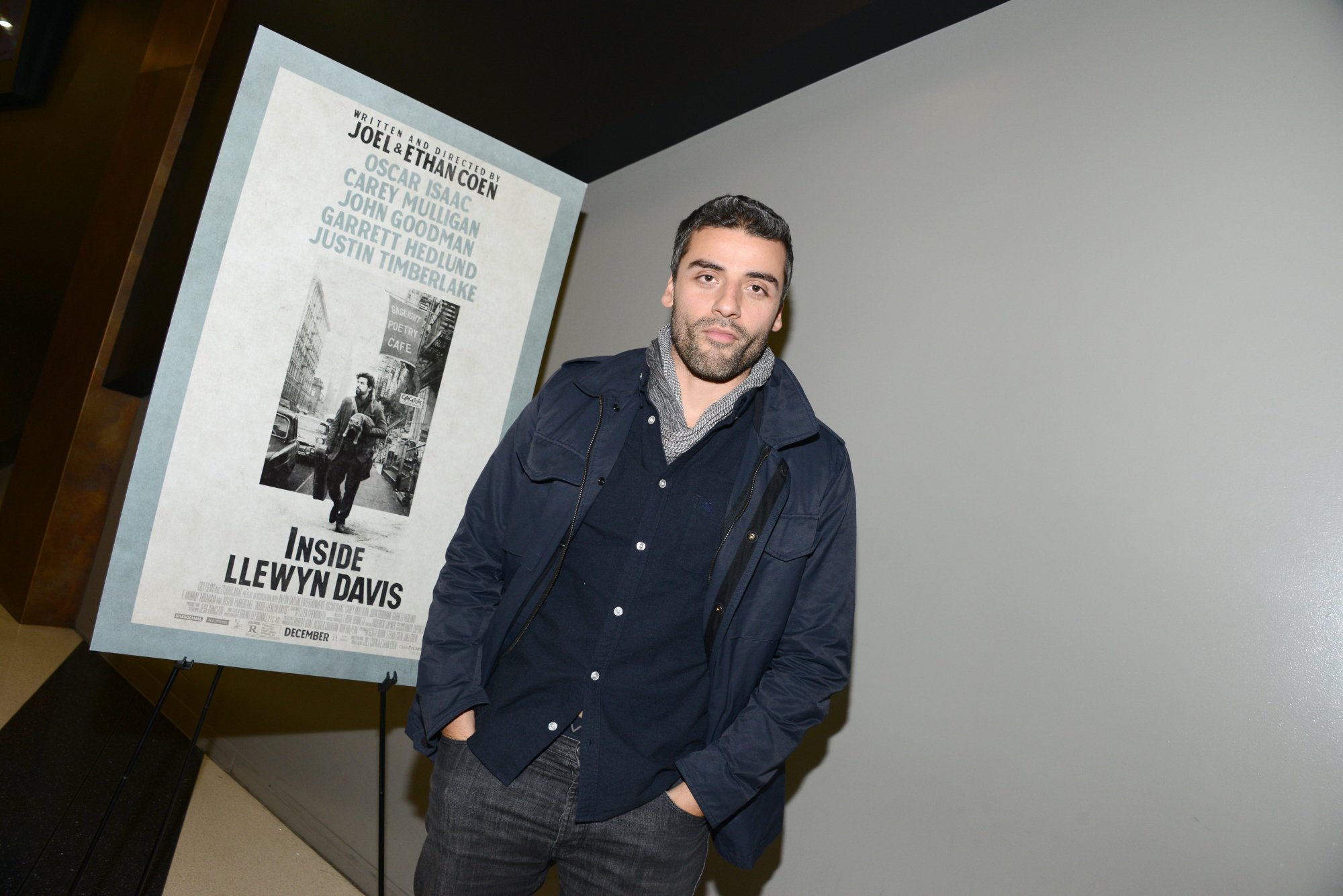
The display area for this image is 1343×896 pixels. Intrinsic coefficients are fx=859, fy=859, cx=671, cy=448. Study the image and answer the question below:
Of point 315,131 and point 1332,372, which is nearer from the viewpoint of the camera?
point 1332,372

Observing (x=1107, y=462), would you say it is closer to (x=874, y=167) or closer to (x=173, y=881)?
(x=874, y=167)

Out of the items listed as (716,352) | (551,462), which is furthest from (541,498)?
(716,352)

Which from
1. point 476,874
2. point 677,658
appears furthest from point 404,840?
→ point 677,658

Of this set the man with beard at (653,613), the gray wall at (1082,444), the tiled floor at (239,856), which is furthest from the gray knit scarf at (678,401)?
the tiled floor at (239,856)

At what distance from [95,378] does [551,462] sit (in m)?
3.93

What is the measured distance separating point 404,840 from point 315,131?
216 cm

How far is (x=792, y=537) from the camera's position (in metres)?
1.58

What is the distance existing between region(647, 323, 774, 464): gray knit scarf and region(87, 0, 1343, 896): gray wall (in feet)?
1.50

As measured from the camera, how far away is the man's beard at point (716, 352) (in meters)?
1.58

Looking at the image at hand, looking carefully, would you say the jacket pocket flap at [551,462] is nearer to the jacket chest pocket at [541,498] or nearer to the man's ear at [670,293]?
the jacket chest pocket at [541,498]

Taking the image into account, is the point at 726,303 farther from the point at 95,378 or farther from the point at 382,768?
the point at 95,378

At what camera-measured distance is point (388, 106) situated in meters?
1.95

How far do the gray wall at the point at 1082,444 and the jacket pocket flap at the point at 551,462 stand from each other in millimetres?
720

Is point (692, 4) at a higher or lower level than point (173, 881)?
higher
